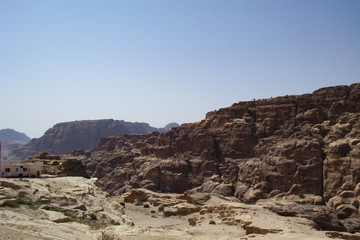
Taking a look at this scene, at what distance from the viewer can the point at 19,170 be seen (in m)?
34.4

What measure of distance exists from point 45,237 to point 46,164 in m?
31.9

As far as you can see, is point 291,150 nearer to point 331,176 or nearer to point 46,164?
point 331,176

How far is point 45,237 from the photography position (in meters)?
15.2

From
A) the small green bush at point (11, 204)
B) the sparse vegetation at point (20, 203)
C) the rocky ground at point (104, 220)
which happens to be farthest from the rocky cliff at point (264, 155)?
the small green bush at point (11, 204)

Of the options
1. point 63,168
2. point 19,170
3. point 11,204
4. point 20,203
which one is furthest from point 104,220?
point 63,168

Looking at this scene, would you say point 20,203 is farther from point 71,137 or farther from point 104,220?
point 71,137

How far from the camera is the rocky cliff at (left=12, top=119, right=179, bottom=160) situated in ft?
574

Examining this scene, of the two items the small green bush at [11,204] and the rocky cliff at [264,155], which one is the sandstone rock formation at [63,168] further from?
the small green bush at [11,204]

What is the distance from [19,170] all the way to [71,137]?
6086 inches

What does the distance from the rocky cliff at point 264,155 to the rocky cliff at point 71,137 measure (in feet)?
341

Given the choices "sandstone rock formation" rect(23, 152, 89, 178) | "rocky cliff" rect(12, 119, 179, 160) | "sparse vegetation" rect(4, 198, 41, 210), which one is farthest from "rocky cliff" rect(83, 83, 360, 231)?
"rocky cliff" rect(12, 119, 179, 160)

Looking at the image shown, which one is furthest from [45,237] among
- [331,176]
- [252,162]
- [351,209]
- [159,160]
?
[159,160]

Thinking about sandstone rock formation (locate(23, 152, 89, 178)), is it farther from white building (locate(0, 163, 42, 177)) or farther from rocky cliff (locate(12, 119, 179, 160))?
rocky cliff (locate(12, 119, 179, 160))

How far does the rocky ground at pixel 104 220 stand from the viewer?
57.8 ft
